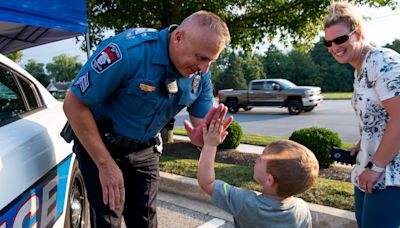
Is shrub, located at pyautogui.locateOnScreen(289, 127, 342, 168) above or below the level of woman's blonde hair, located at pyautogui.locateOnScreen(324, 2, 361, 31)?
below

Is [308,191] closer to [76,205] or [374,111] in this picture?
[374,111]

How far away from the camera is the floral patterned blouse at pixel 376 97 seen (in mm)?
1701

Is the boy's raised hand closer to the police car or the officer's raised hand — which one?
the officer's raised hand

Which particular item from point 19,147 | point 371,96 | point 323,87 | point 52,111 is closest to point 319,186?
point 371,96

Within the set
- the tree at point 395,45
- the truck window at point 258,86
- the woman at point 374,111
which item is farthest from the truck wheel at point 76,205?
the tree at point 395,45

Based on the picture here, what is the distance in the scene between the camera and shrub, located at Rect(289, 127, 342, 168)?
5254 millimetres

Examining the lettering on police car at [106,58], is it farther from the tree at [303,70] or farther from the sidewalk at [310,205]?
the tree at [303,70]

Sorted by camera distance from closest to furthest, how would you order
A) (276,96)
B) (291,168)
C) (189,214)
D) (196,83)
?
(291,168)
(196,83)
(189,214)
(276,96)

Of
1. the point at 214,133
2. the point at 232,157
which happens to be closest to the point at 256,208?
the point at 214,133

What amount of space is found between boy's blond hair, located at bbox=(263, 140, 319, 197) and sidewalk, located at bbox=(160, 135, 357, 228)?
178 centimetres

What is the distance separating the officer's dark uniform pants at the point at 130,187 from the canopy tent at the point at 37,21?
5.13 ft

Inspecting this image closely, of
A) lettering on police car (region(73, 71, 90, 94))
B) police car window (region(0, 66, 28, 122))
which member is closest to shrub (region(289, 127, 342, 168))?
police car window (region(0, 66, 28, 122))

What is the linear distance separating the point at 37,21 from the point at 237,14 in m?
4.34

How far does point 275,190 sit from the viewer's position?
1.55 m
